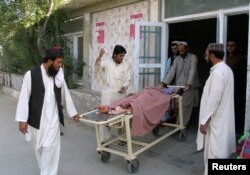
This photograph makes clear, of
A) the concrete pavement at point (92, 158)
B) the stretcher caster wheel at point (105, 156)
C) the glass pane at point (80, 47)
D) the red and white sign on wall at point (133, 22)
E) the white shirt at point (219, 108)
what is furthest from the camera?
the glass pane at point (80, 47)

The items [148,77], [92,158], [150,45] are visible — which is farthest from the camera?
[148,77]

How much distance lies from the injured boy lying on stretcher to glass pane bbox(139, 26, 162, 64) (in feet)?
5.17

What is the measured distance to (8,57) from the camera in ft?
52.5

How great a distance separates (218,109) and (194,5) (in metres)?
3.06

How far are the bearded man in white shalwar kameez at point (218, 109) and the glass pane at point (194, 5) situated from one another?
72.1 inches

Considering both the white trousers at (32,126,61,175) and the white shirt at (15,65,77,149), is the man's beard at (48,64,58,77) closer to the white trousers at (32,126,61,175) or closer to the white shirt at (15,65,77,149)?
the white shirt at (15,65,77,149)

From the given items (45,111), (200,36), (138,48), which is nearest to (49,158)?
(45,111)

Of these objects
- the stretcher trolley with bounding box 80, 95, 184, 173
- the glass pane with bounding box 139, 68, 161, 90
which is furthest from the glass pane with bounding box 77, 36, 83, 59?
the stretcher trolley with bounding box 80, 95, 184, 173

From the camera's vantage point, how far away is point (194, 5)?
687cm

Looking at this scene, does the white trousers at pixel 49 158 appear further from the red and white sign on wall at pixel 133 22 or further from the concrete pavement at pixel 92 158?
the red and white sign on wall at pixel 133 22

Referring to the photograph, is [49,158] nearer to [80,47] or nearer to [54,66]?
[54,66]

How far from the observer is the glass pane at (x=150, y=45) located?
7.39 meters

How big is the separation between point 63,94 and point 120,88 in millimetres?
1575

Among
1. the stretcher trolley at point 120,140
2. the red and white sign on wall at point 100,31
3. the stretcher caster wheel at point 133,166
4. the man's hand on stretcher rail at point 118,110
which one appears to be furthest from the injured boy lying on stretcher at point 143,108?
the red and white sign on wall at point 100,31
